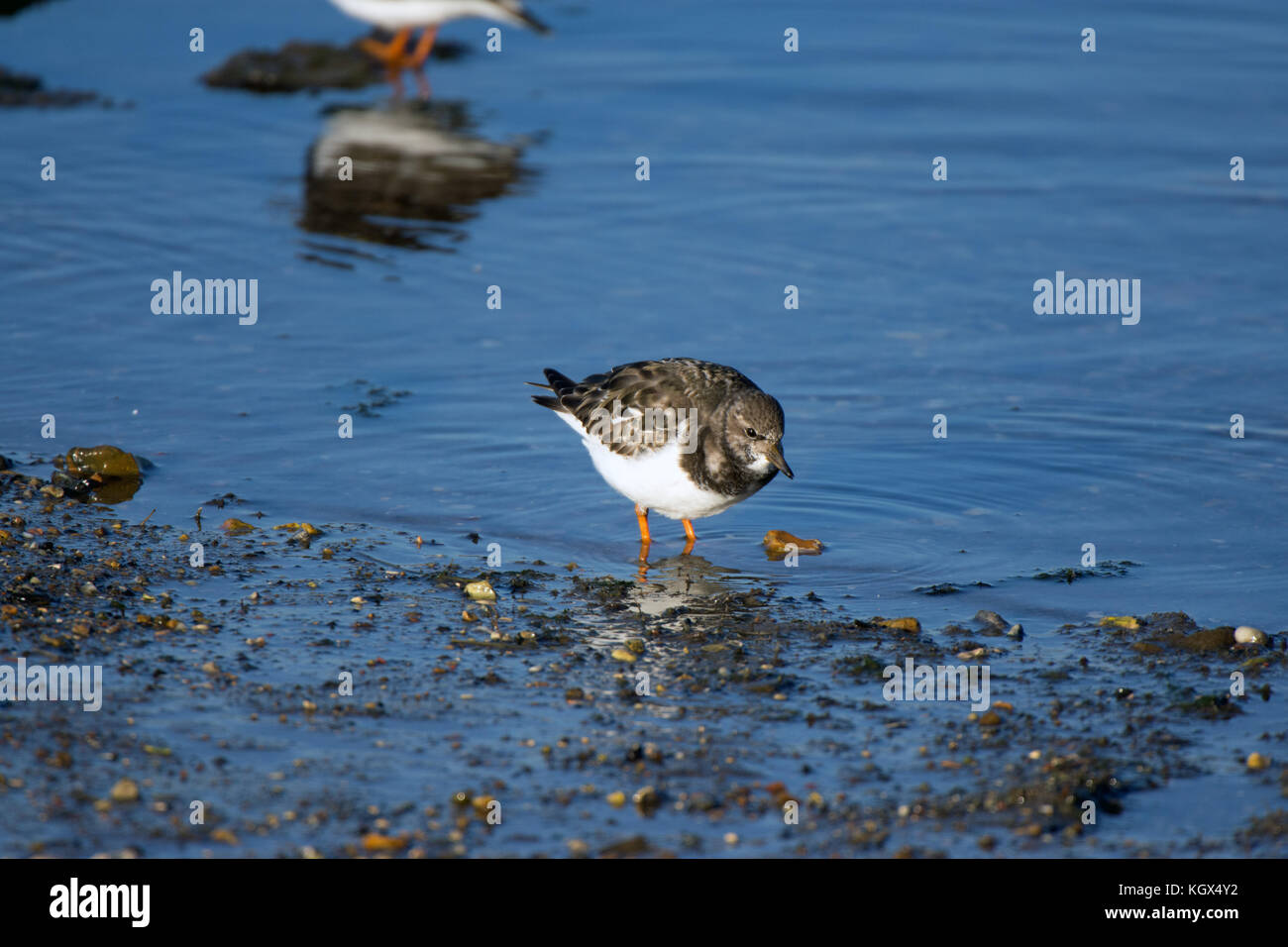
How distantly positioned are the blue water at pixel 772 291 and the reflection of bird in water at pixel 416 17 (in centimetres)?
59

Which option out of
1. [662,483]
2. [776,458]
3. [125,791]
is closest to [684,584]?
[662,483]

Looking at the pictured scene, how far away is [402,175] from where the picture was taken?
52.6ft

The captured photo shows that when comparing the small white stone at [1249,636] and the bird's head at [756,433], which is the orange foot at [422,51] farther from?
the small white stone at [1249,636]

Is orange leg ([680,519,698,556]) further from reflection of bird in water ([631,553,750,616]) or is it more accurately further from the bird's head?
the bird's head

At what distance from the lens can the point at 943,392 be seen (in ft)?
35.9

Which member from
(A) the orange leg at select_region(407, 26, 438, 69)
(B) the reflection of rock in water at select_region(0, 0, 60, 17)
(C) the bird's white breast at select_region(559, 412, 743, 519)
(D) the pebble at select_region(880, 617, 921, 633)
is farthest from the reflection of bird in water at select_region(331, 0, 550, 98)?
(D) the pebble at select_region(880, 617, 921, 633)

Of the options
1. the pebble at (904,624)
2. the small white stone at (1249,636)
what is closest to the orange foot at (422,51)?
the pebble at (904,624)

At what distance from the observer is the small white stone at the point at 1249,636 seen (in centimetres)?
703

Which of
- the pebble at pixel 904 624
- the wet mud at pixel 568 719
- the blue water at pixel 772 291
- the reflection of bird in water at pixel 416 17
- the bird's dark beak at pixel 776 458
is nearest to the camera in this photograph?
the wet mud at pixel 568 719

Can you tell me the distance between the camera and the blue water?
357 inches

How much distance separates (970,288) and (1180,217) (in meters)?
2.88

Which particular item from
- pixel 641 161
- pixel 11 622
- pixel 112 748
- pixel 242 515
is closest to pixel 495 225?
pixel 641 161

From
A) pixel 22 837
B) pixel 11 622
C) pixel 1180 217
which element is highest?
pixel 1180 217

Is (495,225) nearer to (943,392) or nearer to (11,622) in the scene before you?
(943,392)
